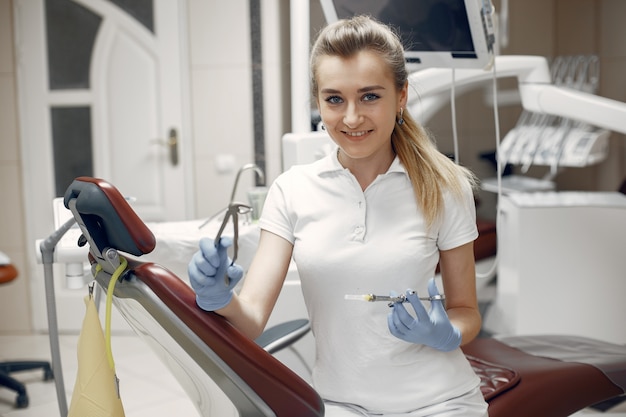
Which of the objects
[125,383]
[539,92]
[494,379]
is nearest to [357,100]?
[494,379]

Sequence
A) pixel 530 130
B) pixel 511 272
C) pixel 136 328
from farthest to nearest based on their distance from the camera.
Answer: pixel 530 130 < pixel 511 272 < pixel 136 328

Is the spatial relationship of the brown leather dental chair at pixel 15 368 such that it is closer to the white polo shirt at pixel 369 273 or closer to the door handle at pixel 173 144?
the door handle at pixel 173 144

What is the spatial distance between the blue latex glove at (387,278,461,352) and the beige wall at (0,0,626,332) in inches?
105

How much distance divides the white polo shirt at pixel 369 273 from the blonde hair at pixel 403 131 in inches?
0.9

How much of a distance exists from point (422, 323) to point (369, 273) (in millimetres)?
168

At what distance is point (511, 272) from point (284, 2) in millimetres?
1877

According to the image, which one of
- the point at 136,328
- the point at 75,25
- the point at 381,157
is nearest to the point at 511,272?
the point at 381,157

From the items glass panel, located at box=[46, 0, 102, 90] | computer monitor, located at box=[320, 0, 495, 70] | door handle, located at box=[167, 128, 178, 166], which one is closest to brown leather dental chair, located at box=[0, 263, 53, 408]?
door handle, located at box=[167, 128, 178, 166]

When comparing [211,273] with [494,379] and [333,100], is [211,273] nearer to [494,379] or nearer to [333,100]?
[333,100]

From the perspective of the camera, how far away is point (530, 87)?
2.63 meters

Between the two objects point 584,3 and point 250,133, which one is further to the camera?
point 584,3

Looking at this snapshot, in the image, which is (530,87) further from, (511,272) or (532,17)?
(532,17)

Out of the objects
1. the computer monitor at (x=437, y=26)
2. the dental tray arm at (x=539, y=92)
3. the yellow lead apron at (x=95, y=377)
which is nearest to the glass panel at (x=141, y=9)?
the dental tray arm at (x=539, y=92)

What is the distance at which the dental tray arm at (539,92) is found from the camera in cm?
247
